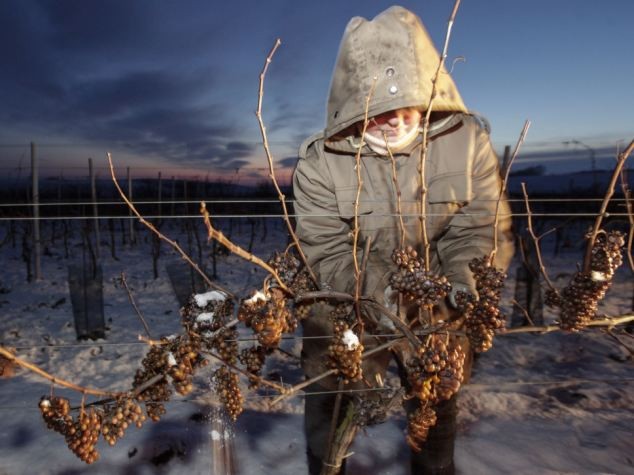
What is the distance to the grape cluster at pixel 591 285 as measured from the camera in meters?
1.23

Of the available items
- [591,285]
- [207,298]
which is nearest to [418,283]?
[591,285]

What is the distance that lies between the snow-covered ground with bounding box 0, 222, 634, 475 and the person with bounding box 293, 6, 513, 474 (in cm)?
48

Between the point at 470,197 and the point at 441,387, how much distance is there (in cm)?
105

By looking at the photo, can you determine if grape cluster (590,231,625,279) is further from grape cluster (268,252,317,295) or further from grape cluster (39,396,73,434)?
grape cluster (39,396,73,434)

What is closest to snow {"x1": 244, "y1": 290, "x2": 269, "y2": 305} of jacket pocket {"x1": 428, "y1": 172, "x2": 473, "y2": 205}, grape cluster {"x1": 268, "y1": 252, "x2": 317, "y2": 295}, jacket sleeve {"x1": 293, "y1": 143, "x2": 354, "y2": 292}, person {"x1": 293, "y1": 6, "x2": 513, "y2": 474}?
grape cluster {"x1": 268, "y1": 252, "x2": 317, "y2": 295}

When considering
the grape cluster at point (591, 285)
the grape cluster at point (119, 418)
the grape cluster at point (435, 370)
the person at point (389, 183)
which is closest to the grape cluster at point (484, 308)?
the grape cluster at point (435, 370)

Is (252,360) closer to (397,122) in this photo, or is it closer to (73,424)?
(73,424)

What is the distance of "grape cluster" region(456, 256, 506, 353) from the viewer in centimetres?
114

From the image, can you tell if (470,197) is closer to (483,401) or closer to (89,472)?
(483,401)

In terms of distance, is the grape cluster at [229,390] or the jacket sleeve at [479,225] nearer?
the grape cluster at [229,390]

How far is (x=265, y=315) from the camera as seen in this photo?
112 centimetres

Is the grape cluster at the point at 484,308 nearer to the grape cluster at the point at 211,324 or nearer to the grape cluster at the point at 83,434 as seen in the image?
the grape cluster at the point at 211,324

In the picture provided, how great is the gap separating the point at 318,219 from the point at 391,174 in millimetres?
426

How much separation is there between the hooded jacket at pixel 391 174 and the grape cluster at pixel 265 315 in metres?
0.57
